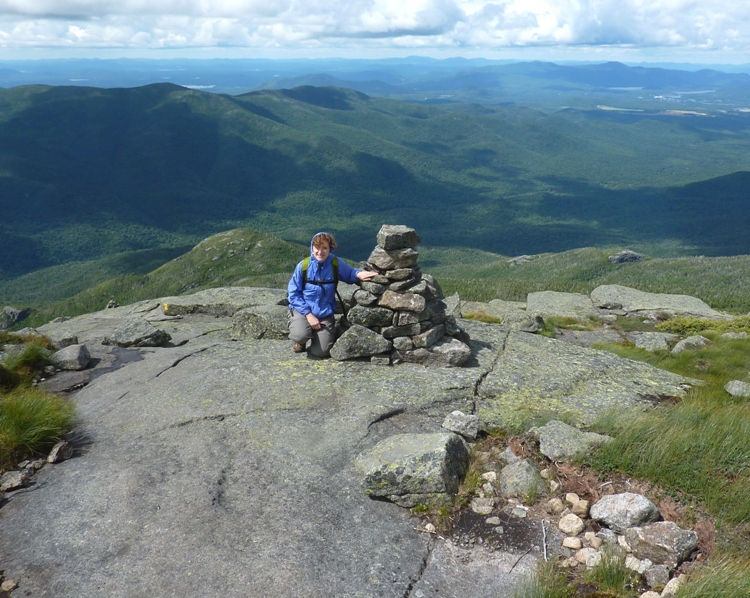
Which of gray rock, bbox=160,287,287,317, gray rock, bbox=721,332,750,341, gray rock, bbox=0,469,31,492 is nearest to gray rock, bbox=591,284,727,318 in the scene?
gray rock, bbox=721,332,750,341

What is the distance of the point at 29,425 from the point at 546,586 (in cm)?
1108

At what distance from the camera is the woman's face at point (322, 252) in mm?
15190

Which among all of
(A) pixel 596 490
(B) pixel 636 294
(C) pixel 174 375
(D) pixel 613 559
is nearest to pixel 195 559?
(D) pixel 613 559

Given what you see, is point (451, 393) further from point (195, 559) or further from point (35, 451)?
point (35, 451)

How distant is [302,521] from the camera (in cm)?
910

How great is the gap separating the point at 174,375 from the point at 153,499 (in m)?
6.20

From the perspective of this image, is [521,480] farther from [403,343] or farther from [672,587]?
[403,343]

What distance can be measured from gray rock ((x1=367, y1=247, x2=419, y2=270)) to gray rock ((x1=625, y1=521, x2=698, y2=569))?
967 cm

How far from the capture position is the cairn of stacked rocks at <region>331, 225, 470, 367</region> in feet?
50.7

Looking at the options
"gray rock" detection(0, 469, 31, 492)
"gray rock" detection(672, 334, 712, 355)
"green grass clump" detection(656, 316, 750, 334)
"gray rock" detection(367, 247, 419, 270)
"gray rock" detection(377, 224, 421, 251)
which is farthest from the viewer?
"green grass clump" detection(656, 316, 750, 334)

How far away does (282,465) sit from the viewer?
10688mm

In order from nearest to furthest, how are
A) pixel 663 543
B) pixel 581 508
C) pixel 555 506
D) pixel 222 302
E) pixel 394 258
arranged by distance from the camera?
pixel 663 543 < pixel 581 508 < pixel 555 506 < pixel 394 258 < pixel 222 302

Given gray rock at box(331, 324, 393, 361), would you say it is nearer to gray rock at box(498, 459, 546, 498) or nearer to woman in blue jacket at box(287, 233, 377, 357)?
woman in blue jacket at box(287, 233, 377, 357)

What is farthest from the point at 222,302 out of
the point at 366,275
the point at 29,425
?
the point at 29,425
